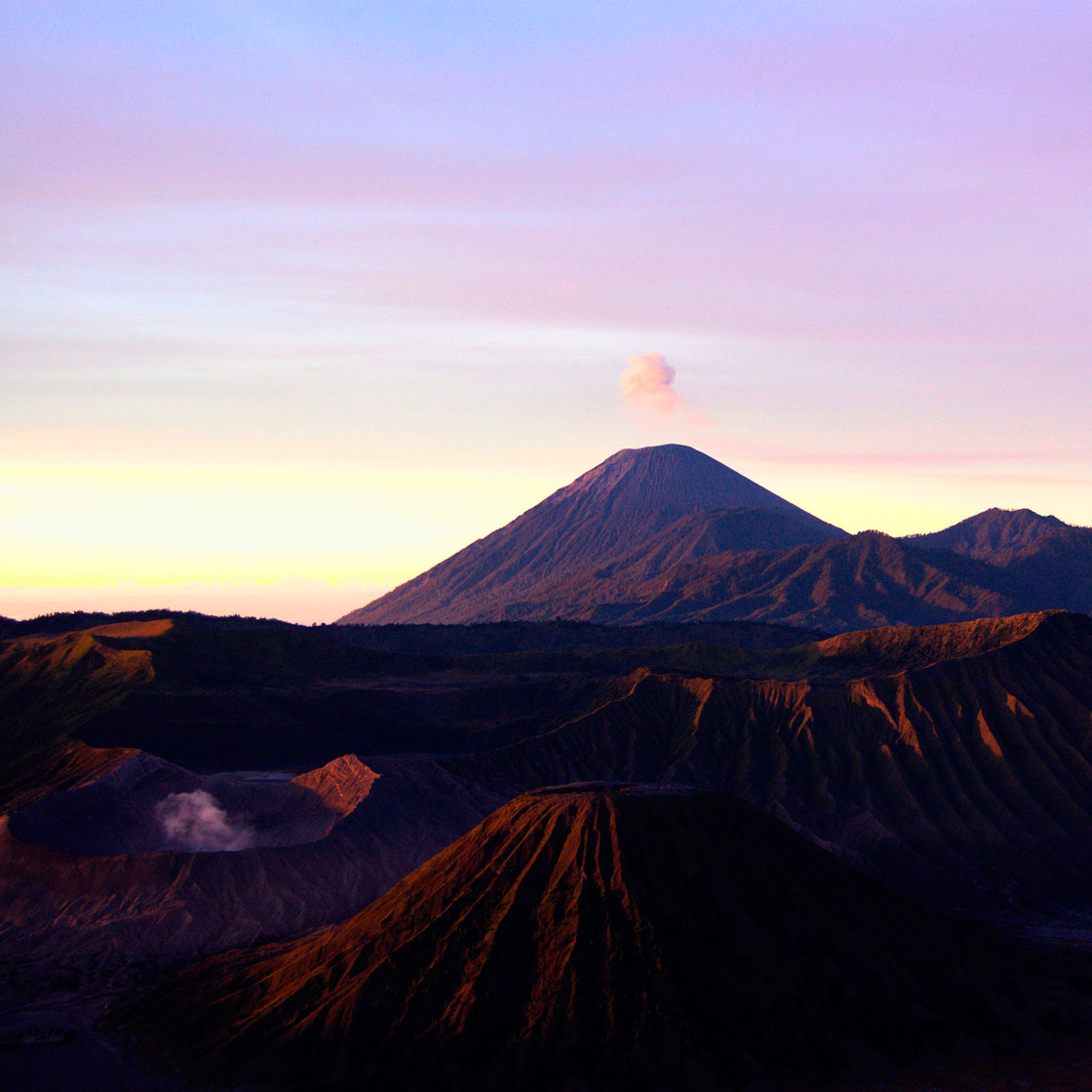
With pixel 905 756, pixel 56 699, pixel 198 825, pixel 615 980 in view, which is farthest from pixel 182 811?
pixel 905 756

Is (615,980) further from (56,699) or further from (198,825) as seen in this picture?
(56,699)

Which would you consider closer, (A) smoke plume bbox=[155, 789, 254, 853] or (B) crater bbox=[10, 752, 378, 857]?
(B) crater bbox=[10, 752, 378, 857]

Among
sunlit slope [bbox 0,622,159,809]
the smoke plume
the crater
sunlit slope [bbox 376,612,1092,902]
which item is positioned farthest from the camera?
sunlit slope [bbox 0,622,159,809]

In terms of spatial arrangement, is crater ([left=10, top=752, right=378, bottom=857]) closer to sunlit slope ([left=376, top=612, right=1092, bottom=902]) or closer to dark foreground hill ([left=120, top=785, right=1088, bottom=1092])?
sunlit slope ([left=376, top=612, right=1092, bottom=902])

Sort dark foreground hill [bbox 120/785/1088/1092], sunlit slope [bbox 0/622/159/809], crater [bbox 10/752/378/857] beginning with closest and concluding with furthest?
dark foreground hill [bbox 120/785/1088/1092]
crater [bbox 10/752/378/857]
sunlit slope [bbox 0/622/159/809]

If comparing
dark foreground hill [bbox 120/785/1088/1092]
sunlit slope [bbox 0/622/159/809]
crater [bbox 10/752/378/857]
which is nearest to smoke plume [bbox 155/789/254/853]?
crater [bbox 10/752/378/857]

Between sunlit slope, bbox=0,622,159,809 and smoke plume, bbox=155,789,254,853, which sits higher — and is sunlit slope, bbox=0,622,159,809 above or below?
above

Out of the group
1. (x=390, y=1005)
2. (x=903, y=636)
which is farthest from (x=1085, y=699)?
(x=390, y=1005)

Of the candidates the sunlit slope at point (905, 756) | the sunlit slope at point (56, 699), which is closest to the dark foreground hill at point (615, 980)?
the sunlit slope at point (905, 756)
